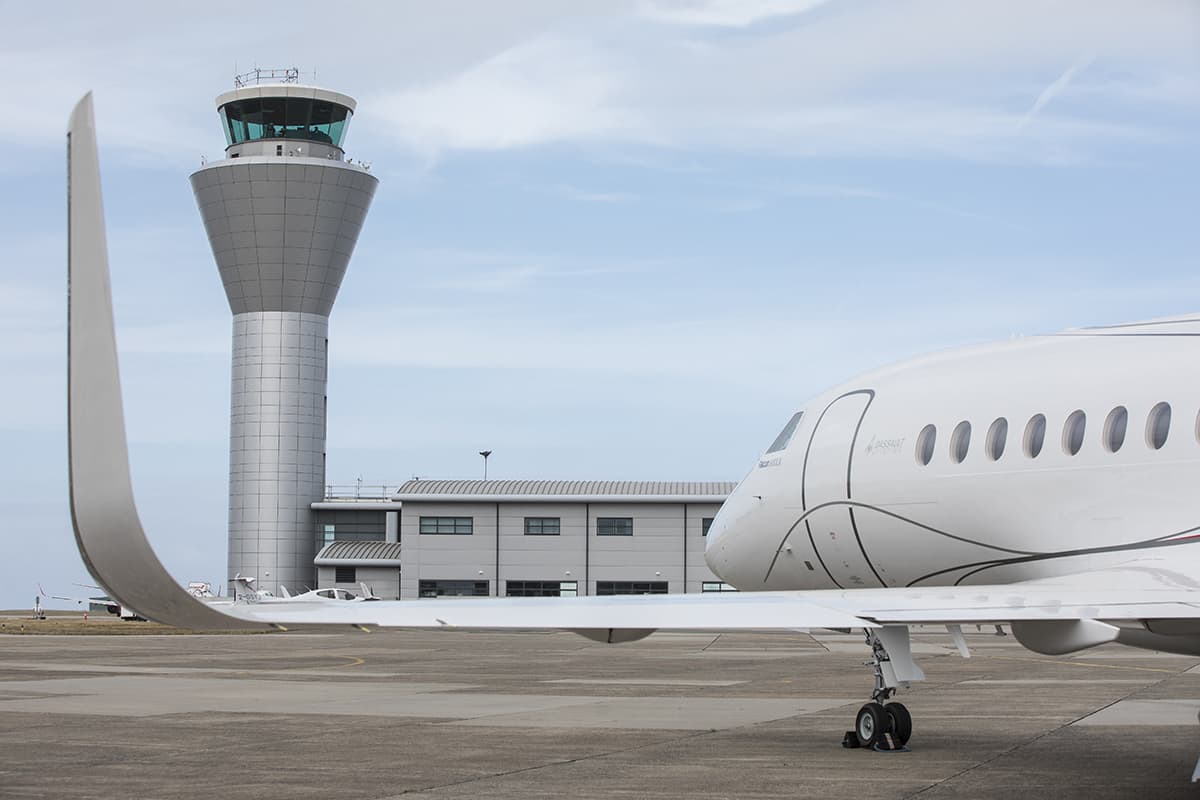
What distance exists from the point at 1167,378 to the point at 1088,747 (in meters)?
5.03

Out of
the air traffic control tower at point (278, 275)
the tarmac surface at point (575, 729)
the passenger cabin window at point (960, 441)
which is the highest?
the air traffic control tower at point (278, 275)

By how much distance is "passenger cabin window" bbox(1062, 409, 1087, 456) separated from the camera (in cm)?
1420

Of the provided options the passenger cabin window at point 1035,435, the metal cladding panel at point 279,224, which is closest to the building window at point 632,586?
the metal cladding panel at point 279,224

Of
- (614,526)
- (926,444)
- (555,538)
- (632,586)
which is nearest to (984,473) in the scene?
(926,444)

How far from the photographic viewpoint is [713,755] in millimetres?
15852

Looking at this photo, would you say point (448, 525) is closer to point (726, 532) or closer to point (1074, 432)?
point (726, 532)

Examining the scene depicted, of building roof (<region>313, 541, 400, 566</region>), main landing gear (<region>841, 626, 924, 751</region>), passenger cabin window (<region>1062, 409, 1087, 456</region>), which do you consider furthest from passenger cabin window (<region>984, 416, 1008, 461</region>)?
building roof (<region>313, 541, 400, 566</region>)

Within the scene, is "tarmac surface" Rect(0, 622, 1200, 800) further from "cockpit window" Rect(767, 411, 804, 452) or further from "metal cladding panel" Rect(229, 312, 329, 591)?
"metal cladding panel" Rect(229, 312, 329, 591)

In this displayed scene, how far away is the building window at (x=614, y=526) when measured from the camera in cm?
7644

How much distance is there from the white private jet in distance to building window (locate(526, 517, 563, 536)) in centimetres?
5781

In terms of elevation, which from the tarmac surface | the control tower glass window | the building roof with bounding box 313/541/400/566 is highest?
the control tower glass window

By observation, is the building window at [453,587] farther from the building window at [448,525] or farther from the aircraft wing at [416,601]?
the aircraft wing at [416,601]

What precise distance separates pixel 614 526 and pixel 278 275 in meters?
25.3

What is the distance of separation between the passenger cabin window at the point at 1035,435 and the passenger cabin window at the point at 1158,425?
4.11 ft
